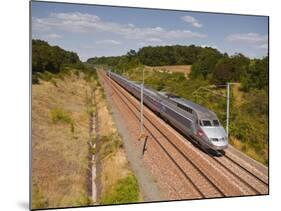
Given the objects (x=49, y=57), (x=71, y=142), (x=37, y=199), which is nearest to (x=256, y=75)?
(x=71, y=142)

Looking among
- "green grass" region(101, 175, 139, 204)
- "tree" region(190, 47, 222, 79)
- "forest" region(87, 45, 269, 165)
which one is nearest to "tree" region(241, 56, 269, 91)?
"forest" region(87, 45, 269, 165)

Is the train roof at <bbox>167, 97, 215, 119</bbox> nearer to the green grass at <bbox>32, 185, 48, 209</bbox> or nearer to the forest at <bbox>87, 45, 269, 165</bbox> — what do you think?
the forest at <bbox>87, 45, 269, 165</bbox>

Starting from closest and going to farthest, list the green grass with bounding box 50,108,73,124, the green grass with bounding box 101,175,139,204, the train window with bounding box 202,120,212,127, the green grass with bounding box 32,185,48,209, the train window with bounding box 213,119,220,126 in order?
the green grass with bounding box 32,185,48,209 → the green grass with bounding box 50,108,73,124 → the green grass with bounding box 101,175,139,204 → the train window with bounding box 202,120,212,127 → the train window with bounding box 213,119,220,126

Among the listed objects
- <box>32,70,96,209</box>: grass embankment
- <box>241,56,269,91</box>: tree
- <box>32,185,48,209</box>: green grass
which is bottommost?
<box>32,185,48,209</box>: green grass

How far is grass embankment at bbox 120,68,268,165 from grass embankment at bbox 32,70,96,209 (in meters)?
1.45

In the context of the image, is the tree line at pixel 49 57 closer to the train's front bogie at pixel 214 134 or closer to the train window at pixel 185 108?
the train window at pixel 185 108

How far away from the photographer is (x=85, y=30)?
28.2ft

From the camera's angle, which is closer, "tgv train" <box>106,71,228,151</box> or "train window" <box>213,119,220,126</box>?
"tgv train" <box>106,71,228,151</box>

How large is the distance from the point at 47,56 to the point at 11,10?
3.32ft

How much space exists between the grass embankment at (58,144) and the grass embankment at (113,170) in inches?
13.4

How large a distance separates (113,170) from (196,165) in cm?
167

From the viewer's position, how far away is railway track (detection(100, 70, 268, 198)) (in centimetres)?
901

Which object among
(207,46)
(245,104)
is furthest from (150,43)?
(245,104)

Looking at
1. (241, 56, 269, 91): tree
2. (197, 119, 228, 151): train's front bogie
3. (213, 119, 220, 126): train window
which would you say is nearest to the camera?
(197, 119, 228, 151): train's front bogie
